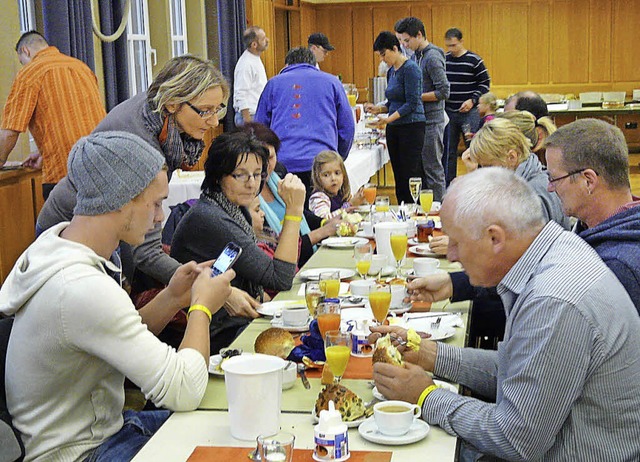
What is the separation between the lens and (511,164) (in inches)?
163

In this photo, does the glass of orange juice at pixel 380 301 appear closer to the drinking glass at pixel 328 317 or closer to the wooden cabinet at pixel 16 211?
the drinking glass at pixel 328 317

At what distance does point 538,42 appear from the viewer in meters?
15.5

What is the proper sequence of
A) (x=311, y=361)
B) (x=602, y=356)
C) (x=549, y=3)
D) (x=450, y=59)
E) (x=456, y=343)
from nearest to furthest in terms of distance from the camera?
1. (x=602, y=356)
2. (x=311, y=361)
3. (x=456, y=343)
4. (x=450, y=59)
5. (x=549, y=3)

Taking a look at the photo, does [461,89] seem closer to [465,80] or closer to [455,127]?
[465,80]

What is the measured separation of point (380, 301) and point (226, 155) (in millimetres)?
1084

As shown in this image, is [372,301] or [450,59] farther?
[450,59]

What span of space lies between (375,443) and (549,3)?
14606mm

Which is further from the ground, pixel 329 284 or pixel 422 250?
pixel 329 284

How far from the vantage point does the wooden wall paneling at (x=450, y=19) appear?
1554 cm

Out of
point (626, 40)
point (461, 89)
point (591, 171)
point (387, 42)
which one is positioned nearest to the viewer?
point (591, 171)

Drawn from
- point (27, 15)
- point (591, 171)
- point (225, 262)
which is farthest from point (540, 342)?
point (27, 15)

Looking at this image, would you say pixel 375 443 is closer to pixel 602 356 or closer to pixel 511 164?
pixel 602 356

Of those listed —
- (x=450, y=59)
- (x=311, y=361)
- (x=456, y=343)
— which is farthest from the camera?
(x=450, y=59)

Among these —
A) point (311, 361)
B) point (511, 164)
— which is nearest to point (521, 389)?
point (311, 361)
